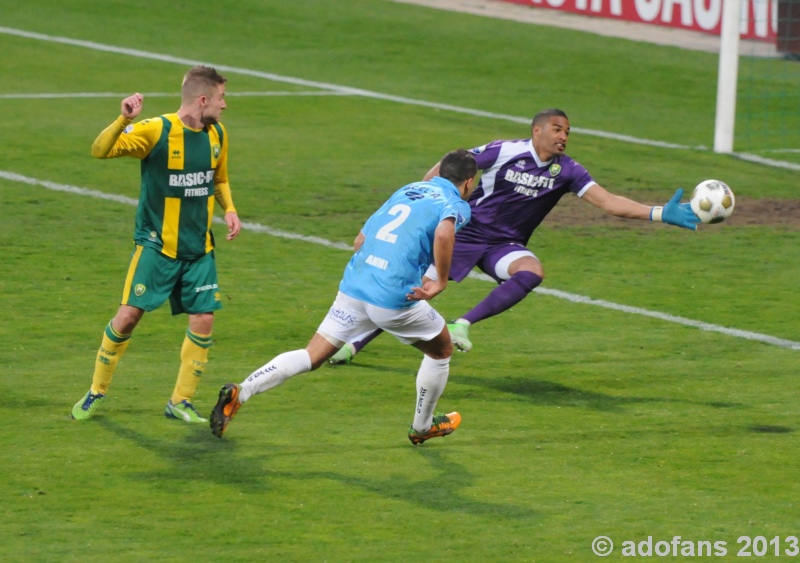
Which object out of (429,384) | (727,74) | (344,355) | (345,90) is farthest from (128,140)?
(345,90)

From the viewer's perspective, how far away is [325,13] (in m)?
25.1

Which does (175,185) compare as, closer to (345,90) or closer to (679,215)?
(679,215)

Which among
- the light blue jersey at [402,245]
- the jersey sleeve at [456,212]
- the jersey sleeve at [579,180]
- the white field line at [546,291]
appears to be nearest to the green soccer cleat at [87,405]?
the light blue jersey at [402,245]

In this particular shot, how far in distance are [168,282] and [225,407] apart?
3.00 feet

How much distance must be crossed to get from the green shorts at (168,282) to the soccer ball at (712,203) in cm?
296

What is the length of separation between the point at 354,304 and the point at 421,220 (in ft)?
1.79

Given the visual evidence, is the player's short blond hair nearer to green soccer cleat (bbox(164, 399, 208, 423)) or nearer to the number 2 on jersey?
the number 2 on jersey

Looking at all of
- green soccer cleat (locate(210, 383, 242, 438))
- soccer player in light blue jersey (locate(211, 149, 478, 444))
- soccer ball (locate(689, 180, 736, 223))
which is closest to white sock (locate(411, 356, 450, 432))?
soccer player in light blue jersey (locate(211, 149, 478, 444))

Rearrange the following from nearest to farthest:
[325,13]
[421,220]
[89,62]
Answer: [421,220], [89,62], [325,13]

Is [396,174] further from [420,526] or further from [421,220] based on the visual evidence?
[420,526]

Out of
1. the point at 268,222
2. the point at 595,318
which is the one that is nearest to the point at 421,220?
the point at 595,318

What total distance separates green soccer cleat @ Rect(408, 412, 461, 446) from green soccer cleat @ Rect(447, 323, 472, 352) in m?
1.50

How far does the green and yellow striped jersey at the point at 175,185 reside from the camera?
756 cm

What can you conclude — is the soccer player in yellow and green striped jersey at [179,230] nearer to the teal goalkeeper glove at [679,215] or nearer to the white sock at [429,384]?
the white sock at [429,384]
